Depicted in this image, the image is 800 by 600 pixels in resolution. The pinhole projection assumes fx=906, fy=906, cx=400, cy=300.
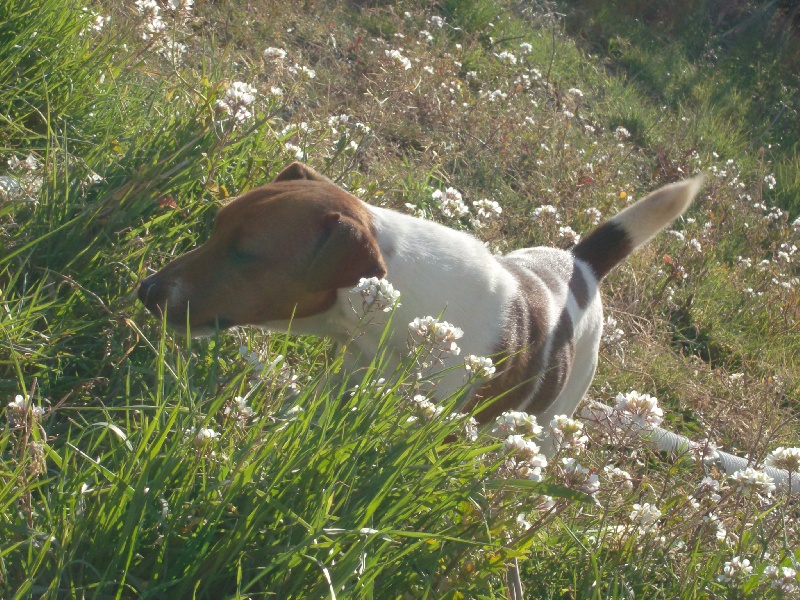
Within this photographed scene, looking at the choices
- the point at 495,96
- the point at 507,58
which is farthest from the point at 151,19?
the point at 507,58

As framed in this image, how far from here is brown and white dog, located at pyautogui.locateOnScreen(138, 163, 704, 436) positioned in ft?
10.0

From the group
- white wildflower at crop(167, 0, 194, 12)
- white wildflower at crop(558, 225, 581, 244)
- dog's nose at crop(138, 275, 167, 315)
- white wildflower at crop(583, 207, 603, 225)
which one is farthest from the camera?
white wildflower at crop(583, 207, 603, 225)

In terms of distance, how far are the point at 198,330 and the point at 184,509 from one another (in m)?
1.20

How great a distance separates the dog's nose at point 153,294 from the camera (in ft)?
9.84

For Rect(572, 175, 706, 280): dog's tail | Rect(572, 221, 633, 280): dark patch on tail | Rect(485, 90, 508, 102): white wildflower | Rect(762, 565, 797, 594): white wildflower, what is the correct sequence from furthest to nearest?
1. Rect(485, 90, 508, 102): white wildflower
2. Rect(572, 221, 633, 280): dark patch on tail
3. Rect(572, 175, 706, 280): dog's tail
4. Rect(762, 565, 797, 594): white wildflower

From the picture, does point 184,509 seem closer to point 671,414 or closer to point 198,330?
point 198,330

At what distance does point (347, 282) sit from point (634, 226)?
1.92 meters

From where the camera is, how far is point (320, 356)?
3617mm

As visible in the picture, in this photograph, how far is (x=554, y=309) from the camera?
400cm

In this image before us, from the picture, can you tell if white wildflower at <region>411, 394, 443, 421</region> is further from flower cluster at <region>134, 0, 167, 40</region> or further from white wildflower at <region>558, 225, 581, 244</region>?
white wildflower at <region>558, 225, 581, 244</region>

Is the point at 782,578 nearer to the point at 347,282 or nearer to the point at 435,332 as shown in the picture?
the point at 435,332

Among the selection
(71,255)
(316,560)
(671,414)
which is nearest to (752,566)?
(316,560)

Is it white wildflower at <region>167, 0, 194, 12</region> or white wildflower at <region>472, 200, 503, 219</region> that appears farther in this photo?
white wildflower at <region>472, 200, 503, 219</region>

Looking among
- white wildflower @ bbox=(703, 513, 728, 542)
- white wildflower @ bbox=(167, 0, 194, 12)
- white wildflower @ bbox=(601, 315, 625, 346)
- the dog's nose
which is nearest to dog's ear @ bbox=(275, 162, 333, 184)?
the dog's nose
